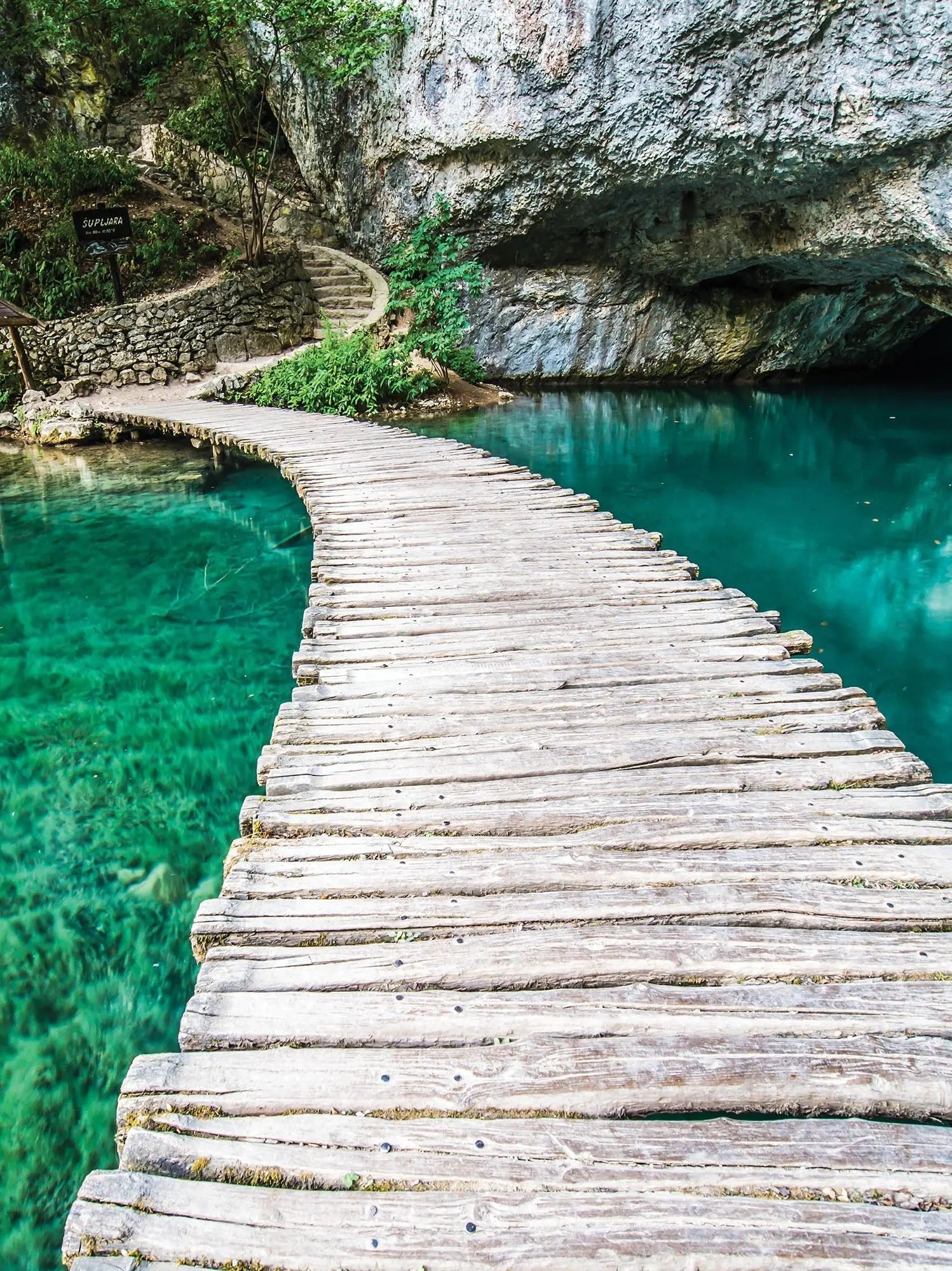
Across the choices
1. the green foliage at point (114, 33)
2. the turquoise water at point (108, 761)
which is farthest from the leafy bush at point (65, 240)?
the turquoise water at point (108, 761)

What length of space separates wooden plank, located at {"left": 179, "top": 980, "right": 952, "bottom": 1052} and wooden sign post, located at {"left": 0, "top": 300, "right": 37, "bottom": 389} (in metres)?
11.9

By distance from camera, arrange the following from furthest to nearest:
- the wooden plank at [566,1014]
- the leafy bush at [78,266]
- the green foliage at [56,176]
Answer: the green foliage at [56,176], the leafy bush at [78,266], the wooden plank at [566,1014]

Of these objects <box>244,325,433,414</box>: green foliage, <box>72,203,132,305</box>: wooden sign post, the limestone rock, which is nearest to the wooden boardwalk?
<box>244,325,433,414</box>: green foliage

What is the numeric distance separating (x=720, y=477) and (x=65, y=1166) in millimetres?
9523

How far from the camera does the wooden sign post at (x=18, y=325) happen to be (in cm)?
1094

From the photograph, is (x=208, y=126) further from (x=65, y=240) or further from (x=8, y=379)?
(x=8, y=379)

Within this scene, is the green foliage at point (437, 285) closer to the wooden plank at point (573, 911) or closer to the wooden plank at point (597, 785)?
the wooden plank at point (597, 785)

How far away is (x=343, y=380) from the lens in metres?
12.3

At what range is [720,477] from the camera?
10.2 metres

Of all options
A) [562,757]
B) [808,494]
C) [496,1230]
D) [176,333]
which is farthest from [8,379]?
[496,1230]

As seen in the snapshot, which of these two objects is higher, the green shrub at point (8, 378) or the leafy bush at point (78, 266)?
the leafy bush at point (78, 266)

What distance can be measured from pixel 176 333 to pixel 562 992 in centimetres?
1384

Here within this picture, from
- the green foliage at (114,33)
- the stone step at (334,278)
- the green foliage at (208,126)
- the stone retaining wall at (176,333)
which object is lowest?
the stone retaining wall at (176,333)

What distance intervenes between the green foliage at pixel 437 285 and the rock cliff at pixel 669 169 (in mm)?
440
